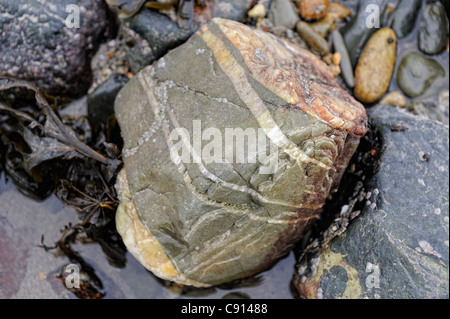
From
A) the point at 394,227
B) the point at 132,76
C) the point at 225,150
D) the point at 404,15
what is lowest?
the point at 394,227

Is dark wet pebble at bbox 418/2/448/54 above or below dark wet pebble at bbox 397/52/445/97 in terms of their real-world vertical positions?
above

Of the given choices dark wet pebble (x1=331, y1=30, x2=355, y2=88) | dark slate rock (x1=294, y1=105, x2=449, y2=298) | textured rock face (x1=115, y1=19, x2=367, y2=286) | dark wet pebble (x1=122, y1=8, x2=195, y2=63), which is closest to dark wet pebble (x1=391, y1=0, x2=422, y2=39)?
dark wet pebble (x1=331, y1=30, x2=355, y2=88)

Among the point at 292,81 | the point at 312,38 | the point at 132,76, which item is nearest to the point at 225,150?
the point at 292,81

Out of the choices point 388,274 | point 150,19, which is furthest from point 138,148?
point 388,274

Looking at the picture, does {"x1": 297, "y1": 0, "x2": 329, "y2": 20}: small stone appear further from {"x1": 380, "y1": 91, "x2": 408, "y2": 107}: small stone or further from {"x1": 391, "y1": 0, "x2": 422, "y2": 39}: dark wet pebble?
{"x1": 380, "y1": 91, "x2": 408, "y2": 107}: small stone

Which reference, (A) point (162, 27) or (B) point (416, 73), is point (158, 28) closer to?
(A) point (162, 27)
